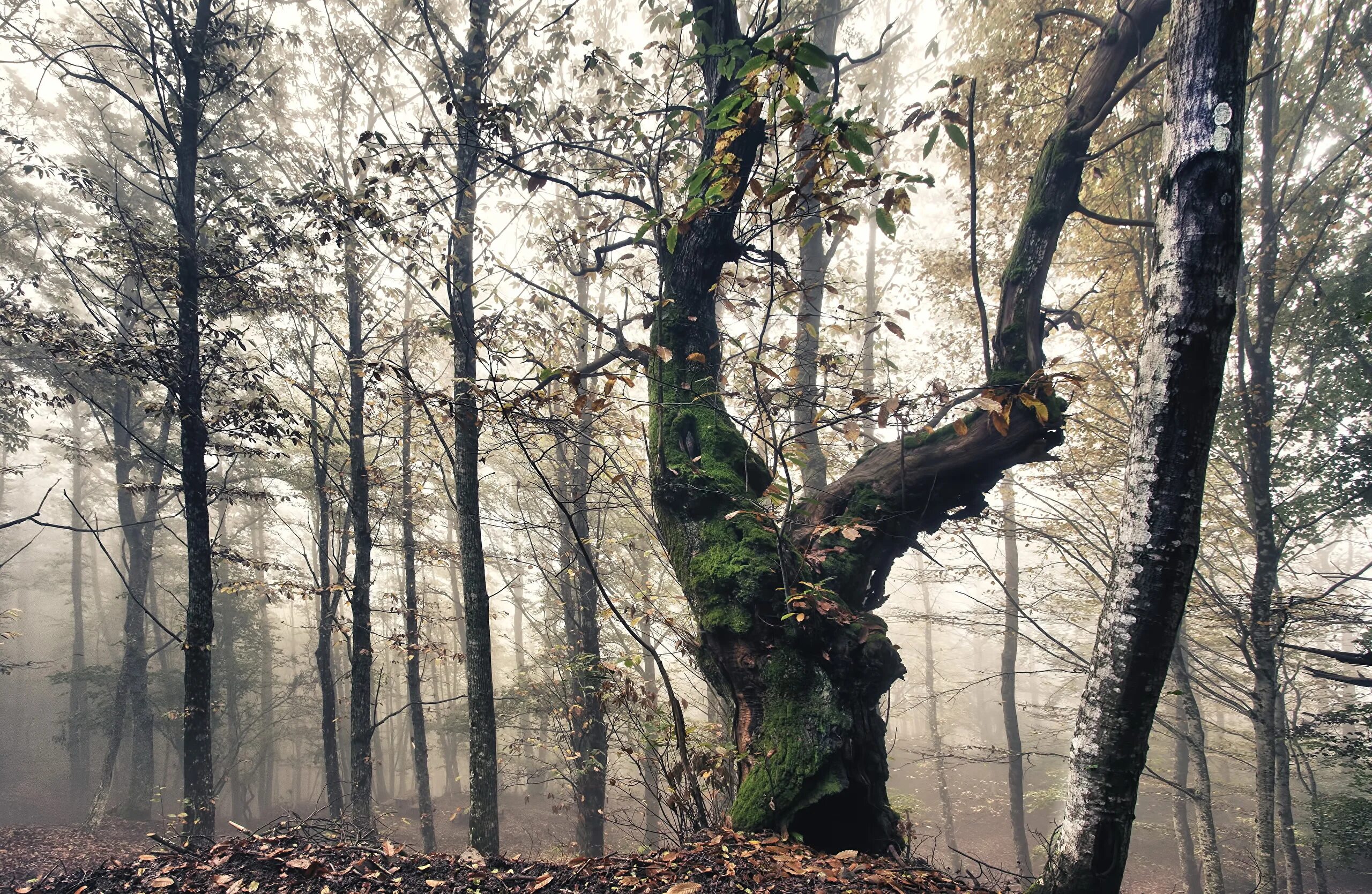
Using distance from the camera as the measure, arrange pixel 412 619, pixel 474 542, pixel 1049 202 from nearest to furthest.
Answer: pixel 1049 202, pixel 474 542, pixel 412 619

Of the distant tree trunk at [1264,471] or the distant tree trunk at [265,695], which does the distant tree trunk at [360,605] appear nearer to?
the distant tree trunk at [1264,471]

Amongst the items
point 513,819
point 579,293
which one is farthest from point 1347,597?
point 513,819

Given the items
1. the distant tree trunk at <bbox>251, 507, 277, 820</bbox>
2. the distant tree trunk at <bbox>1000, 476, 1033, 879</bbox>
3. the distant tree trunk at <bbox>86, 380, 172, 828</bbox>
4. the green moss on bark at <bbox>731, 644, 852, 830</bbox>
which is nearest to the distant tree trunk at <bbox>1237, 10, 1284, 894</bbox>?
the distant tree trunk at <bbox>1000, 476, 1033, 879</bbox>

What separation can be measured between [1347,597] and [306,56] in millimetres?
15592

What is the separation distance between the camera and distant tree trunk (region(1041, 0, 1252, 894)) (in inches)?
78.0

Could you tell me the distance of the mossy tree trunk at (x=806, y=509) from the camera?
2.79 meters

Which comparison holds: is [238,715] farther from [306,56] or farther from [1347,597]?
[1347,597]

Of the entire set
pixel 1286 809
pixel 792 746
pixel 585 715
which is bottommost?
pixel 1286 809

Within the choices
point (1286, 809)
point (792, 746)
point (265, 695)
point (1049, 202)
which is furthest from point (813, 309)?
point (265, 695)

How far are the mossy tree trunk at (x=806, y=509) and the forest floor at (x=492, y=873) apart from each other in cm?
36

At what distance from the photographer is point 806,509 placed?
13.5ft

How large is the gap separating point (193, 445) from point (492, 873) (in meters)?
5.35

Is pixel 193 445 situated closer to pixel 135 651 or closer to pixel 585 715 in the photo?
pixel 585 715

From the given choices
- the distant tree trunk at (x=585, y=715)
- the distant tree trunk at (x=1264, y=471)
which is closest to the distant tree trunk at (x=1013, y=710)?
the distant tree trunk at (x=1264, y=471)
